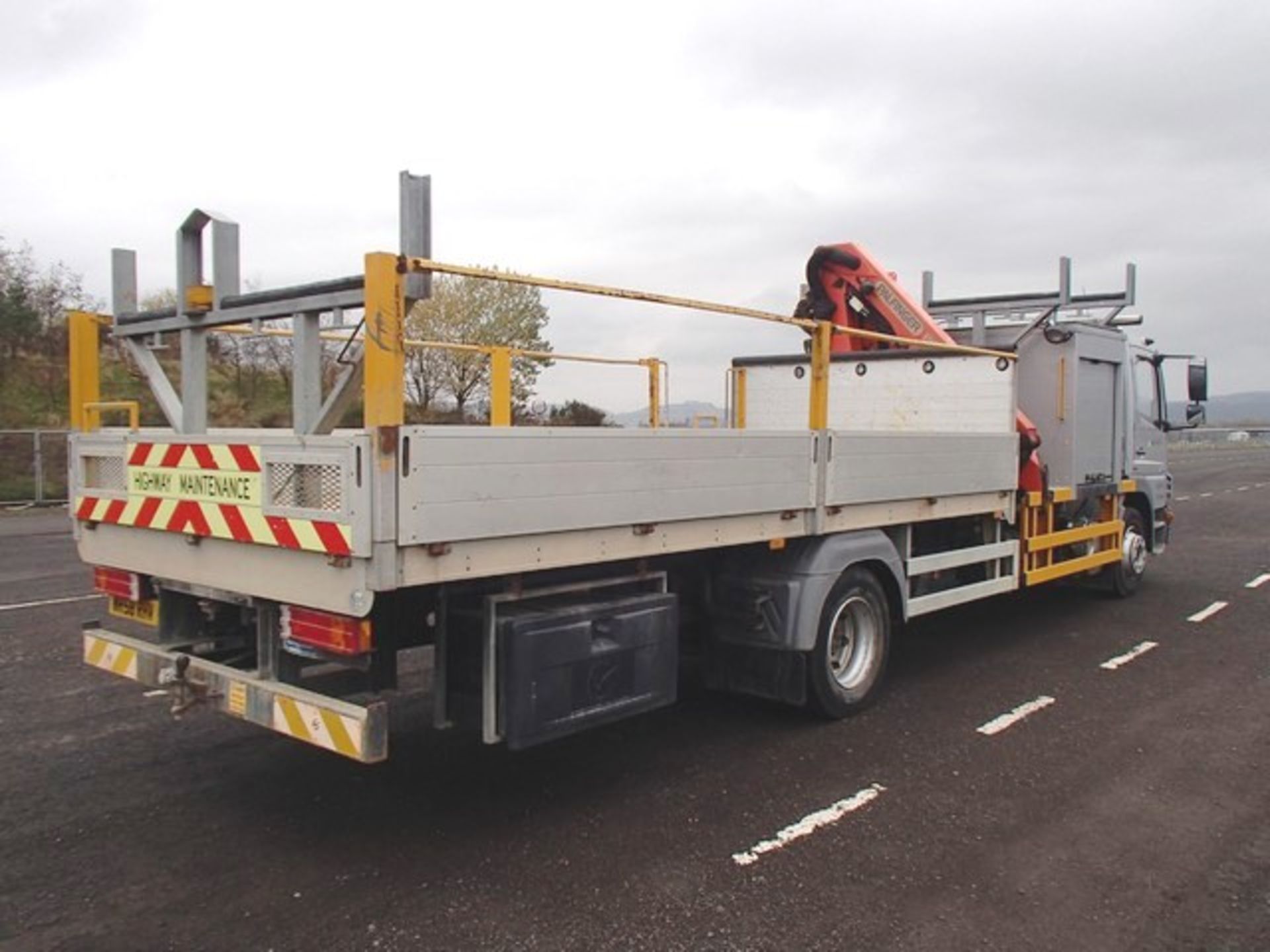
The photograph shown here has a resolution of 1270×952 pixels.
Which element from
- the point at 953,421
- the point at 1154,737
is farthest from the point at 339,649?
the point at 953,421

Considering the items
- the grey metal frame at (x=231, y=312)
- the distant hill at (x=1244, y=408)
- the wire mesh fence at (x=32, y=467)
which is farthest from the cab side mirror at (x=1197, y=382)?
the distant hill at (x=1244, y=408)

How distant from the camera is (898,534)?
604 cm

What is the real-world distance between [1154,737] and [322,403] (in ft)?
15.2

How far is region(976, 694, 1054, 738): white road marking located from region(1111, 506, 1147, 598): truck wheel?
12.6 feet

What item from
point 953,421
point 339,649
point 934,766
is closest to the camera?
point 339,649

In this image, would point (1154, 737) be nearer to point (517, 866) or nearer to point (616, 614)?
point (616, 614)

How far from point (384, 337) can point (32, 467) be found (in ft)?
63.7

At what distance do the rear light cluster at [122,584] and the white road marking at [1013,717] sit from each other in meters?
4.35

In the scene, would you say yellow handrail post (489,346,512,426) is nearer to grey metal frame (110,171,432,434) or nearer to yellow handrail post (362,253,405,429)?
grey metal frame (110,171,432,434)

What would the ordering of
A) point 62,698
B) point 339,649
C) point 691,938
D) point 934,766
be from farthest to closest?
1. point 62,698
2. point 934,766
3. point 339,649
4. point 691,938

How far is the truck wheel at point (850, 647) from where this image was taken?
213 inches

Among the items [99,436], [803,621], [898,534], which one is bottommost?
[803,621]

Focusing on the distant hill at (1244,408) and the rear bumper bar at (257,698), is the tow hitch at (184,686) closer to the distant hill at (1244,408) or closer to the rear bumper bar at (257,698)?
the rear bumper bar at (257,698)

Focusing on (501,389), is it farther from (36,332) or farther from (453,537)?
(36,332)
